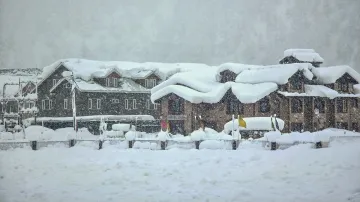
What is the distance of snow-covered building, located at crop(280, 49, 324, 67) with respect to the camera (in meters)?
6.32

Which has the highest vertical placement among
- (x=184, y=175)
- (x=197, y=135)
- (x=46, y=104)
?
(x=46, y=104)

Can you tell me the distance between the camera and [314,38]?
6.51 meters

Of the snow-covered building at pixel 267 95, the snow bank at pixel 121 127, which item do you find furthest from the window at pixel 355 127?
the snow bank at pixel 121 127

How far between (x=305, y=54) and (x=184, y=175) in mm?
2588

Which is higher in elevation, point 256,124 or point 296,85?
point 296,85

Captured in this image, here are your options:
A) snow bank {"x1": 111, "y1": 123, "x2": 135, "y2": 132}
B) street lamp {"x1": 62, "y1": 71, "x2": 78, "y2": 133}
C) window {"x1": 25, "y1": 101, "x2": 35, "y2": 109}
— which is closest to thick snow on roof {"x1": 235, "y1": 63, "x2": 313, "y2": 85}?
snow bank {"x1": 111, "y1": 123, "x2": 135, "y2": 132}

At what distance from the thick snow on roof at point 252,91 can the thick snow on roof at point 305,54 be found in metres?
0.55

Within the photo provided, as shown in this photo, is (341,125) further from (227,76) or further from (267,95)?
(227,76)

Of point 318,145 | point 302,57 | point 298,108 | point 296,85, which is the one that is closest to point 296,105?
point 298,108

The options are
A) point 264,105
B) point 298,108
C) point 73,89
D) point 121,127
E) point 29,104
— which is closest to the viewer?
point 298,108

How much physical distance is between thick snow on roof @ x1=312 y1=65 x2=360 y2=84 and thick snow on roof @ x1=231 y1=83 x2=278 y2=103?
0.68 meters

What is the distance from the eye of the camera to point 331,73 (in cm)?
627

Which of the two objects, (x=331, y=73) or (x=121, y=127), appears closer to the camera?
(x=331, y=73)

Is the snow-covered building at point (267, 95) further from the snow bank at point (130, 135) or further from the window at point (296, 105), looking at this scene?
the snow bank at point (130, 135)
